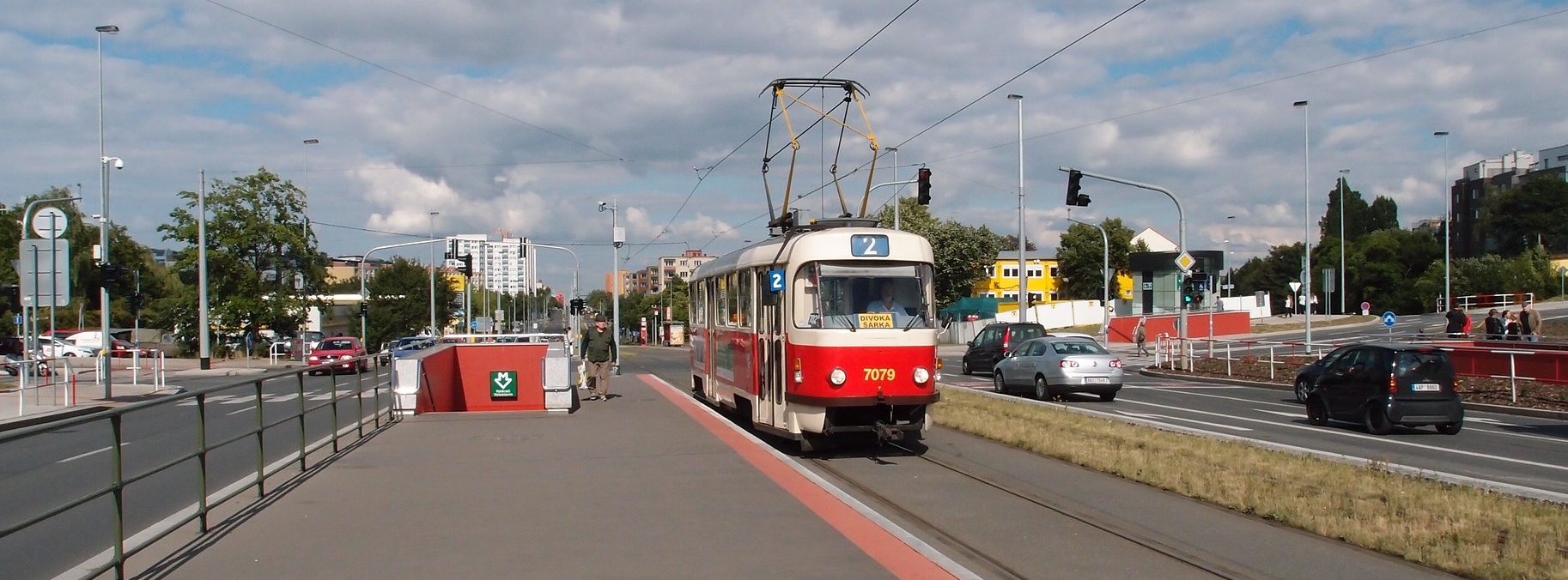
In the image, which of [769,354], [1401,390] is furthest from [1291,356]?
[769,354]

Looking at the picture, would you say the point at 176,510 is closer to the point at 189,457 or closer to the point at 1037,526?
the point at 189,457

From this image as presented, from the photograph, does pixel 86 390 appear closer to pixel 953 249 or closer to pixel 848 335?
pixel 848 335

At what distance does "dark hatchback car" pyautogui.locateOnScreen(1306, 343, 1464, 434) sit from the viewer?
17453 mm

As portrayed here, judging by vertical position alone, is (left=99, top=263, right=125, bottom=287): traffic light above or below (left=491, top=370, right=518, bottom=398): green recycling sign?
above

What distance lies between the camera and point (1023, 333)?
33562 millimetres

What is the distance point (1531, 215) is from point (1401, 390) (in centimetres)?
9131

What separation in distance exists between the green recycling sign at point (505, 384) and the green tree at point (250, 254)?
3415 centimetres

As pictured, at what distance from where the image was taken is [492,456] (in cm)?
1261

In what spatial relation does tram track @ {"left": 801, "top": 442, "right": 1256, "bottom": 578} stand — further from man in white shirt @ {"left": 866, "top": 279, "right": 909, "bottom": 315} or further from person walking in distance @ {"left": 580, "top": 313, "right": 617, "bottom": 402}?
person walking in distance @ {"left": 580, "top": 313, "right": 617, "bottom": 402}

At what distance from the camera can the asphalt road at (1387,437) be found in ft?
44.8

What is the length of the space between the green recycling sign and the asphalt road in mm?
11026

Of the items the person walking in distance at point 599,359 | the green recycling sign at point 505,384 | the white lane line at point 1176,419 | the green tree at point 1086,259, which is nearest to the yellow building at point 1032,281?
the green tree at point 1086,259

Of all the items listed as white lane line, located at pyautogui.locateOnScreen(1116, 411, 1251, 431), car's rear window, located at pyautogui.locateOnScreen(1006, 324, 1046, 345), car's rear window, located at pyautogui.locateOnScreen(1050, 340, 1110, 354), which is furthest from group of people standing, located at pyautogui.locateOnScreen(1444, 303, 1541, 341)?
white lane line, located at pyautogui.locateOnScreen(1116, 411, 1251, 431)

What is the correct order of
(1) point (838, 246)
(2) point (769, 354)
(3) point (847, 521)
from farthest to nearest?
(2) point (769, 354) → (1) point (838, 246) → (3) point (847, 521)
